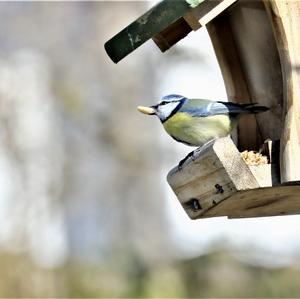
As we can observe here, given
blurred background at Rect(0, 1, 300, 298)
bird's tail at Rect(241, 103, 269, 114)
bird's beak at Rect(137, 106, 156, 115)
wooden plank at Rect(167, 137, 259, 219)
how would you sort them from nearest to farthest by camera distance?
wooden plank at Rect(167, 137, 259, 219)
bird's tail at Rect(241, 103, 269, 114)
bird's beak at Rect(137, 106, 156, 115)
blurred background at Rect(0, 1, 300, 298)

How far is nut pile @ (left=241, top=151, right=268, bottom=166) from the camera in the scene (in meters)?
2.49

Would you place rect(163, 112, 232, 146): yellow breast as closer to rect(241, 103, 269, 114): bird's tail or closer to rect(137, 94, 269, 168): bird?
rect(137, 94, 269, 168): bird

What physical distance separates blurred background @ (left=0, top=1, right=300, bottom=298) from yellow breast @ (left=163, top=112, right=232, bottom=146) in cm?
492

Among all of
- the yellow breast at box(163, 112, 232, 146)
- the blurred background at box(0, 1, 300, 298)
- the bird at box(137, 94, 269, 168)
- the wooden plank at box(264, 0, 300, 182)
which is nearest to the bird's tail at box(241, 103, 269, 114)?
the bird at box(137, 94, 269, 168)

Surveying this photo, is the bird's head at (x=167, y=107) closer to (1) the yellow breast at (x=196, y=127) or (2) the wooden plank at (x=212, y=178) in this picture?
(1) the yellow breast at (x=196, y=127)

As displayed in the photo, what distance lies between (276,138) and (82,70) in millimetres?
7714

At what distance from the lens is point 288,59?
8.19ft

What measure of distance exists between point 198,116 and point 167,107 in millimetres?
262

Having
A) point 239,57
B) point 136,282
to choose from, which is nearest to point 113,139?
point 136,282

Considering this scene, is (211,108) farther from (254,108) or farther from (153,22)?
(153,22)

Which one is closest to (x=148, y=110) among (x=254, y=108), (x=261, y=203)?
(x=254, y=108)

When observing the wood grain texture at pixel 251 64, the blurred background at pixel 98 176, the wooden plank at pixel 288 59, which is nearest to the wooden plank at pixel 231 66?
the wood grain texture at pixel 251 64

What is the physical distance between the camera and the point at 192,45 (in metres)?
9.70

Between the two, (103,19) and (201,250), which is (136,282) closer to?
(201,250)
